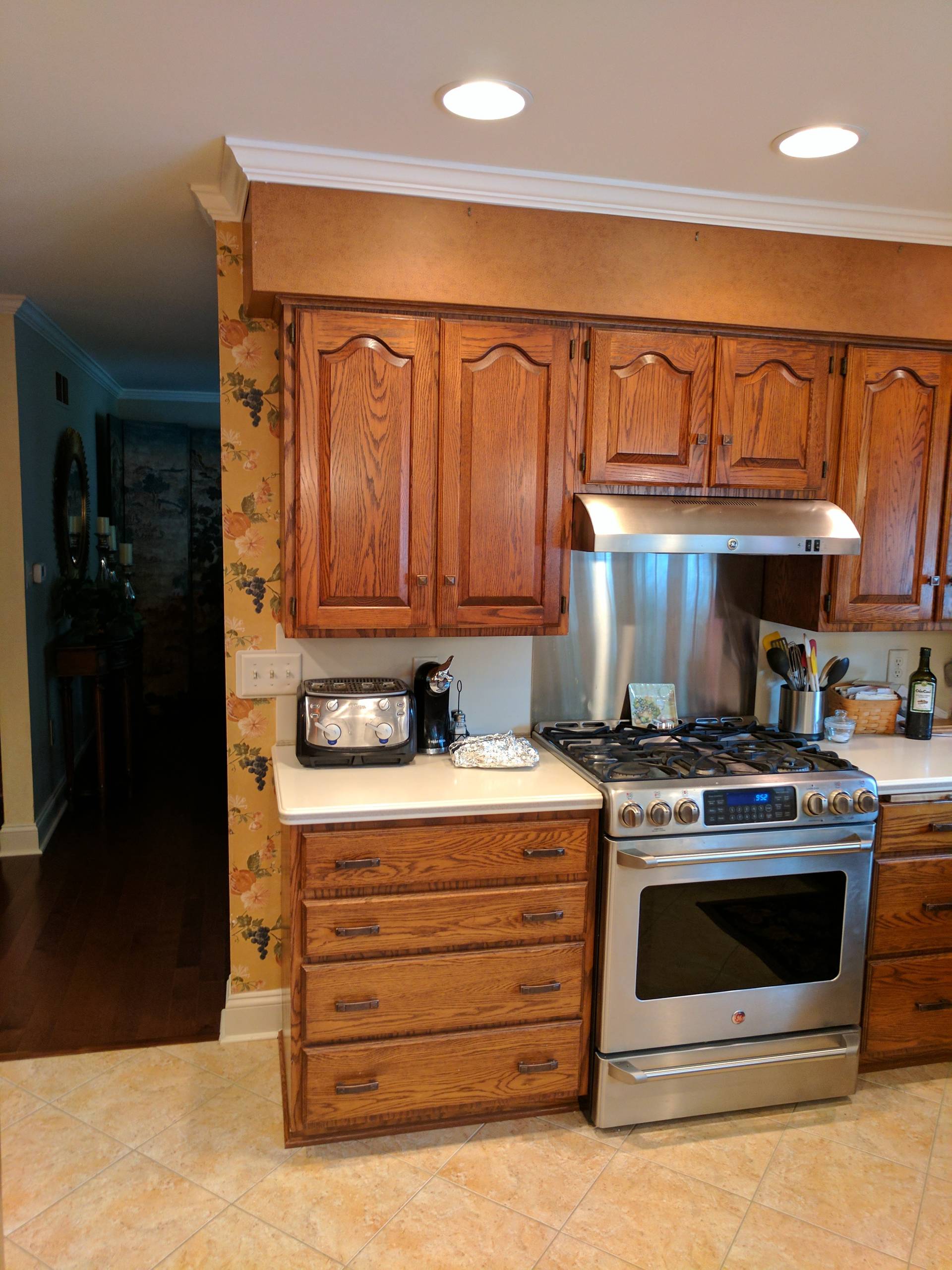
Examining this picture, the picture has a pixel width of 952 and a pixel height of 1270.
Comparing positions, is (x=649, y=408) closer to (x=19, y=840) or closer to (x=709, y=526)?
(x=709, y=526)

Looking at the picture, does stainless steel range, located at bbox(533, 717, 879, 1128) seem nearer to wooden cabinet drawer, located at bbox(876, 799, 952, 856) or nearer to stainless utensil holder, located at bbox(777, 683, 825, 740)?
wooden cabinet drawer, located at bbox(876, 799, 952, 856)

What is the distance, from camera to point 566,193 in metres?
2.46

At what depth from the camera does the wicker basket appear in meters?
3.15

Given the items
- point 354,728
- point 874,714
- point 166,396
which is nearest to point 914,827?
point 874,714

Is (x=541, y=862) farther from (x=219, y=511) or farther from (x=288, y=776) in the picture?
(x=219, y=511)

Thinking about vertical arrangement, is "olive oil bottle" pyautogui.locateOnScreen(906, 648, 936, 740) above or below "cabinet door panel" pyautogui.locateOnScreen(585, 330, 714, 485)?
below

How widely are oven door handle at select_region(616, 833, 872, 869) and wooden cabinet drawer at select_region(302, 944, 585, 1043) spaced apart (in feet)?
0.95

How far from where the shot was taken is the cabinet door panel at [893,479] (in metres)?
2.79

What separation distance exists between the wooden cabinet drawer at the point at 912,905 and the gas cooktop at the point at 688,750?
1.09ft

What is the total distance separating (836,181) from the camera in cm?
242

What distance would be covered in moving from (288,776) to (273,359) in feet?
4.02

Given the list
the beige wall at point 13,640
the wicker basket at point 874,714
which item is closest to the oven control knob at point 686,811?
the wicker basket at point 874,714

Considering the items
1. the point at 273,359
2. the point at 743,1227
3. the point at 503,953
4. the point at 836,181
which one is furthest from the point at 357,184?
the point at 743,1227

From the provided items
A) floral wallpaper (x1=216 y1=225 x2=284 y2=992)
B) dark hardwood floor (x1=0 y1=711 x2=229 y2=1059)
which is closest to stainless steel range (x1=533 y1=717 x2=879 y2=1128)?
floral wallpaper (x1=216 y1=225 x2=284 y2=992)
